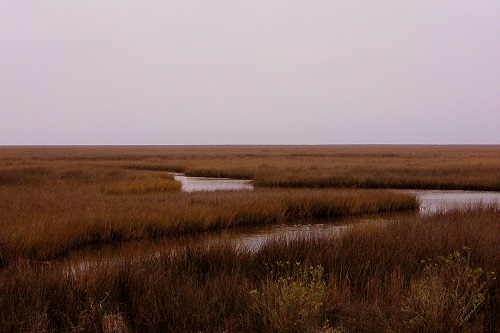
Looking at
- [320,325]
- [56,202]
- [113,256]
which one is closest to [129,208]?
[56,202]

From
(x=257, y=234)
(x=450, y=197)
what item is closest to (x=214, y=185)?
(x=450, y=197)

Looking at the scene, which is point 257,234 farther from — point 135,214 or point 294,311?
point 294,311

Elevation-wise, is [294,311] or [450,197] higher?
[294,311]

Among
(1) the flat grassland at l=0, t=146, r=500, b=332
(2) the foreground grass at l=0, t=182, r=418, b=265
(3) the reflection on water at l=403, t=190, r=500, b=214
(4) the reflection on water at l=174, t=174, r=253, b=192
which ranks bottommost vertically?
(3) the reflection on water at l=403, t=190, r=500, b=214

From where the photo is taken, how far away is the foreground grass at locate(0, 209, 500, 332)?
4.40m

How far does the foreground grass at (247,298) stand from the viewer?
14.4ft

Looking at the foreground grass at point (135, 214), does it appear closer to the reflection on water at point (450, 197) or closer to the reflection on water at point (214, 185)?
the reflection on water at point (450, 197)

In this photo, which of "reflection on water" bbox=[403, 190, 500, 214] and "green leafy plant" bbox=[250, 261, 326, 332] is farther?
"reflection on water" bbox=[403, 190, 500, 214]

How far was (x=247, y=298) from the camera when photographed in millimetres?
5074

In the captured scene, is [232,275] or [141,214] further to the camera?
[141,214]

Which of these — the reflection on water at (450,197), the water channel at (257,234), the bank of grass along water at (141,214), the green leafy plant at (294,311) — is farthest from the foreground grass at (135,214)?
the green leafy plant at (294,311)

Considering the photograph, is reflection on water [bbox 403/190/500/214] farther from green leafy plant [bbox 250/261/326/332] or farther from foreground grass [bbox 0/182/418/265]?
green leafy plant [bbox 250/261/326/332]

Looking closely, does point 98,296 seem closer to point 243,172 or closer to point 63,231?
point 63,231

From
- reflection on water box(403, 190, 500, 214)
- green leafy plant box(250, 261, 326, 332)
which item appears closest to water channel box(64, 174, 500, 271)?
reflection on water box(403, 190, 500, 214)
